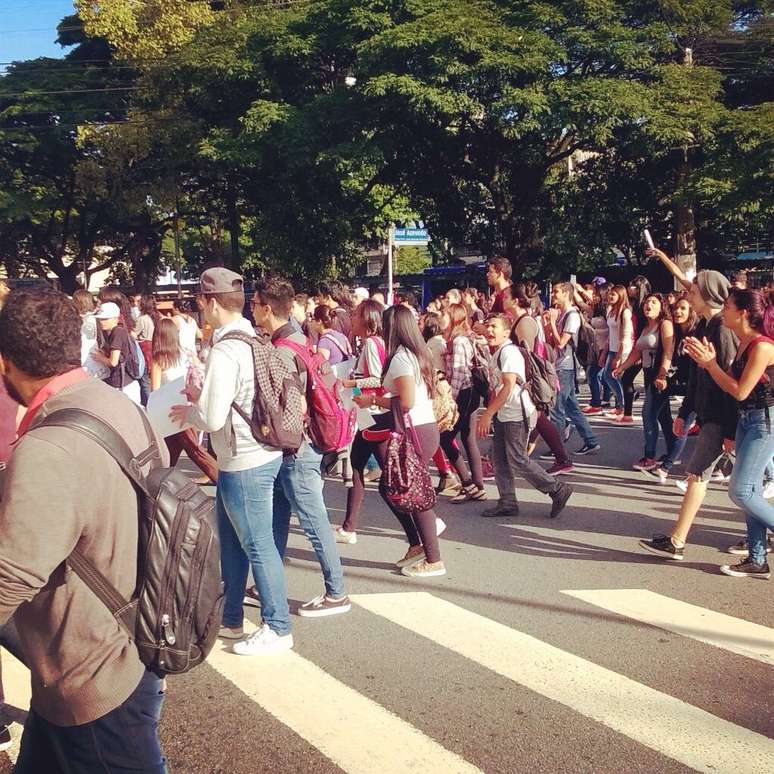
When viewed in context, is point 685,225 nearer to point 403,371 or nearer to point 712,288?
point 712,288

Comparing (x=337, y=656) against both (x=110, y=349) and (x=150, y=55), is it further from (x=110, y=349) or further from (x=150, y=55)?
(x=150, y=55)

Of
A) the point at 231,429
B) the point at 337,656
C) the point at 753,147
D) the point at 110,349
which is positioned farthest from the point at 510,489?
the point at 753,147

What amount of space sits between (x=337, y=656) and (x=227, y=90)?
25729 millimetres

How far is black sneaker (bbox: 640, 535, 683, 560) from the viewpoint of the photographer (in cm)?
625

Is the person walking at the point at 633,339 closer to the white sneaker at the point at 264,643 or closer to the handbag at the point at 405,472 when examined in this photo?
the handbag at the point at 405,472

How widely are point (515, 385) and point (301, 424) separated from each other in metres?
3.10

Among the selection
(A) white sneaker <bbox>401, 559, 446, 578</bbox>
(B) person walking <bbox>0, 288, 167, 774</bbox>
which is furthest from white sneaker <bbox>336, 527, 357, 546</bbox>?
(B) person walking <bbox>0, 288, 167, 774</bbox>

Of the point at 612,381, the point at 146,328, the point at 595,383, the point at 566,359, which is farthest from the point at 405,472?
the point at 595,383

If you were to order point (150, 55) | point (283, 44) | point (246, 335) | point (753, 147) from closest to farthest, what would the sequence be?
1. point (246, 335)
2. point (753, 147)
3. point (283, 44)
4. point (150, 55)

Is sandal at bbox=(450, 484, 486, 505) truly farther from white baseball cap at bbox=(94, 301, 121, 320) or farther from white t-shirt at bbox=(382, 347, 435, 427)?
white baseball cap at bbox=(94, 301, 121, 320)

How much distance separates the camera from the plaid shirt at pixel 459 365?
332 inches

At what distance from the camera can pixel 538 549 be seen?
6664 mm

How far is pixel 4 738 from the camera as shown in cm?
381

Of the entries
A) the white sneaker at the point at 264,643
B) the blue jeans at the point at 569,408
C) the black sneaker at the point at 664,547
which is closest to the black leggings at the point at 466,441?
the blue jeans at the point at 569,408
